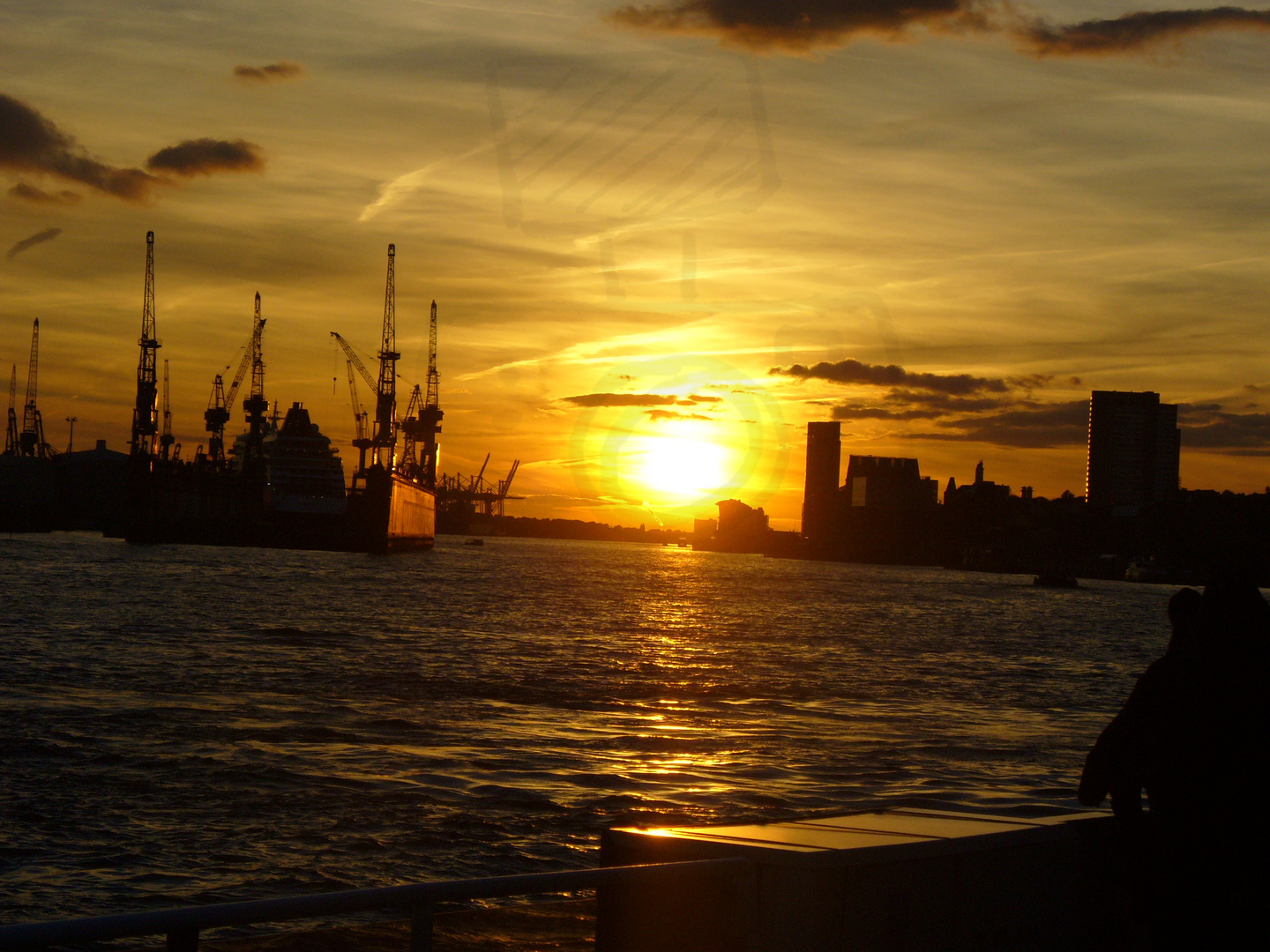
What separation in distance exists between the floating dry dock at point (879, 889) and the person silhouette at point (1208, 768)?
1.32 feet

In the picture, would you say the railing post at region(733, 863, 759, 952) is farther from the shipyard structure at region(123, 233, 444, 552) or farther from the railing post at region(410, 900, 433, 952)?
the shipyard structure at region(123, 233, 444, 552)

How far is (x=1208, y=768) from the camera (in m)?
4.41

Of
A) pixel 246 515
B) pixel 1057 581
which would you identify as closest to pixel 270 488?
pixel 246 515

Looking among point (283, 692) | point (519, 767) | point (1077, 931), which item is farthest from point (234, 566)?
point (1077, 931)

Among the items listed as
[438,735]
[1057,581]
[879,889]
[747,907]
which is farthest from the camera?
[1057,581]

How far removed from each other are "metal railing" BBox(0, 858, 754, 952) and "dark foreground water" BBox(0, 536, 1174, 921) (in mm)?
7865

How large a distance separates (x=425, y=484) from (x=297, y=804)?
A: 168m

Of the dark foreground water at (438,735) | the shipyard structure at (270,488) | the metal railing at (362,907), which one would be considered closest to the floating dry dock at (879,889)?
the metal railing at (362,907)

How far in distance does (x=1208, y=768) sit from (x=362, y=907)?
118 inches

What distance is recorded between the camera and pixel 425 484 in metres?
180

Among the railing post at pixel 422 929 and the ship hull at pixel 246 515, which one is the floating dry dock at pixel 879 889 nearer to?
the railing post at pixel 422 929

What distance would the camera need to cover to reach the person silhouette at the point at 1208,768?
4.37 metres

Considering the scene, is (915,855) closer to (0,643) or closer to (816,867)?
(816,867)

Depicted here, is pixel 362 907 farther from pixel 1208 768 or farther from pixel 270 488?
pixel 270 488
